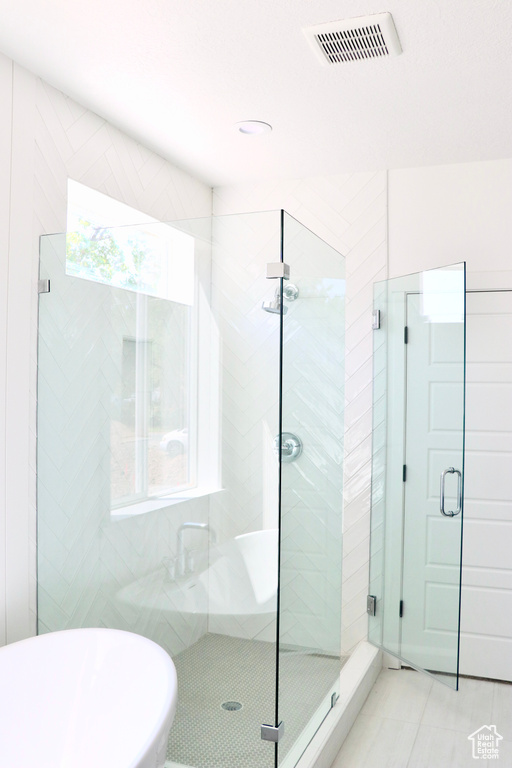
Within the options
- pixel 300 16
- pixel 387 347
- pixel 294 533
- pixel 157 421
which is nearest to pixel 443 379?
pixel 387 347

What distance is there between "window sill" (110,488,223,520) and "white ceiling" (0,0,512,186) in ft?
5.23

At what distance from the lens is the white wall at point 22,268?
245 centimetres

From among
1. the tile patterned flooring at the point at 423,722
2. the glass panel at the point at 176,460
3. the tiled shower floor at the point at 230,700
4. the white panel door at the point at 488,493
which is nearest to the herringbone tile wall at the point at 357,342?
the tile patterned flooring at the point at 423,722

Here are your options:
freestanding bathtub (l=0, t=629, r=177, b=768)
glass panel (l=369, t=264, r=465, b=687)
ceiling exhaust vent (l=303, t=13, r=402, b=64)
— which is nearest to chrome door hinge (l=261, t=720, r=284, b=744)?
freestanding bathtub (l=0, t=629, r=177, b=768)

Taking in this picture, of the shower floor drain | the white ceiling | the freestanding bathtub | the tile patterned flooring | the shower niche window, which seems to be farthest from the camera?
the tile patterned flooring

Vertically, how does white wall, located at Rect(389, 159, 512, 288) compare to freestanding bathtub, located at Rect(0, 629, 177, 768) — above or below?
above

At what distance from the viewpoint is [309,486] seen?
2.52 meters

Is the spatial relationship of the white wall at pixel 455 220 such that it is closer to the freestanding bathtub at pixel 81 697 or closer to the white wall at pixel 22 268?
the white wall at pixel 22 268

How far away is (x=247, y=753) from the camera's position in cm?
220

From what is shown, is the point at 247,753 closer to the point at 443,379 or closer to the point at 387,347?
the point at 443,379

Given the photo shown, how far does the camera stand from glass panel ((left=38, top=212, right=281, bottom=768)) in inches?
88.2

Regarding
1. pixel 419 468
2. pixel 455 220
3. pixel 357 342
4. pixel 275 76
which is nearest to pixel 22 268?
pixel 275 76

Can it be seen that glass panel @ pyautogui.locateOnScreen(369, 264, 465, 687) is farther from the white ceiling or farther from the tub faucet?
the tub faucet

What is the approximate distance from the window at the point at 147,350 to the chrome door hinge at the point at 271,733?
0.85 meters
